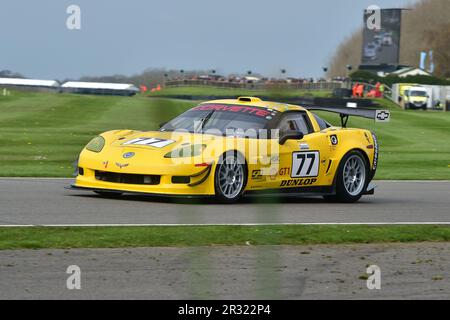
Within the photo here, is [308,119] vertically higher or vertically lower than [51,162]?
higher

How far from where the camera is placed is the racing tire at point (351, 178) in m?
12.7

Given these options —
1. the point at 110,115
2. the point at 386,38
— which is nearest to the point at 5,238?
the point at 110,115

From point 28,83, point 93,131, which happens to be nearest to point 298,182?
point 28,83

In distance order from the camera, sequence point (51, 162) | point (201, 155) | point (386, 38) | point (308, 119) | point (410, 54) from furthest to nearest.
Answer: point (410, 54) < point (386, 38) < point (51, 162) < point (308, 119) < point (201, 155)

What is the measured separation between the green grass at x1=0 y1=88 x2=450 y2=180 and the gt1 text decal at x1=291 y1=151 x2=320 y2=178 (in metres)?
1.97

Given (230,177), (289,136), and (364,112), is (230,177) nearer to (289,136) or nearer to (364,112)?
(289,136)

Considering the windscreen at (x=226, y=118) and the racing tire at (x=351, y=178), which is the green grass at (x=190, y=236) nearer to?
the windscreen at (x=226, y=118)

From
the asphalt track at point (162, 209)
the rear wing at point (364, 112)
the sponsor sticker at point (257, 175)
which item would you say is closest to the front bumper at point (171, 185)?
the asphalt track at point (162, 209)

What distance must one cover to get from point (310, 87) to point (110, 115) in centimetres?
3000

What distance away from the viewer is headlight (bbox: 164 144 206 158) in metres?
10.9

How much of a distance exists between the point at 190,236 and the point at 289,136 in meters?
4.30

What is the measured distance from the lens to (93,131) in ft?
92.1
